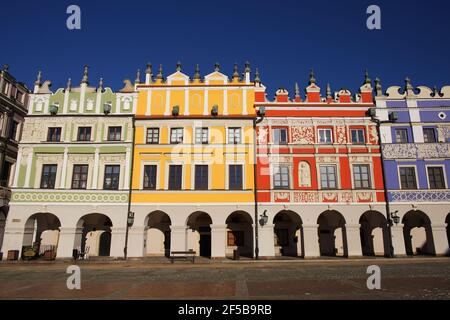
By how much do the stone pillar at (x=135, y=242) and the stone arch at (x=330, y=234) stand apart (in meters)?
15.2

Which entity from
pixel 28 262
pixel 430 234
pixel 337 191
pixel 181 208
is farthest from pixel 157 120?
pixel 430 234

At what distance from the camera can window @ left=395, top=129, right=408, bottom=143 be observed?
2662 centimetres

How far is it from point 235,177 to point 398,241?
13.6 meters

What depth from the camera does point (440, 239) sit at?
965 inches

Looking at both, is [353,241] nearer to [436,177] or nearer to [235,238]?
[436,177]

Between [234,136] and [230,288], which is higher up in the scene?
[234,136]

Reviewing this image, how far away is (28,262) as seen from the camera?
22.7 metres

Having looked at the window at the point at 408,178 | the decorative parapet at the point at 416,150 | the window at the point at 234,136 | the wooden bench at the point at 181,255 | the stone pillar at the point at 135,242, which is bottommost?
the wooden bench at the point at 181,255

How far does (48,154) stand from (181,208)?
39.4 feet

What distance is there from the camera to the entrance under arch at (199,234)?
27206mm

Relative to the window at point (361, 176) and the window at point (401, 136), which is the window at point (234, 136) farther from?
the window at point (401, 136)

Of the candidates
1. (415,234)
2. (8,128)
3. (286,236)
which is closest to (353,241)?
(286,236)

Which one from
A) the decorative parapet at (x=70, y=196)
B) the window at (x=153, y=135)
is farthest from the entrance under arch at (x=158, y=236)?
the window at (x=153, y=135)
